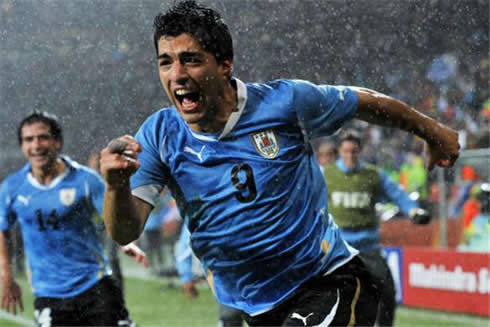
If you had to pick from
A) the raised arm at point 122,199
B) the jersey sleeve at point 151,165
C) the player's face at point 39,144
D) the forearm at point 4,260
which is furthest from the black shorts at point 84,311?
the raised arm at point 122,199

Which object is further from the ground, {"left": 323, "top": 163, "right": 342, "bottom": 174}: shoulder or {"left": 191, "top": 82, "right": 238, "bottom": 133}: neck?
{"left": 191, "top": 82, "right": 238, "bottom": 133}: neck

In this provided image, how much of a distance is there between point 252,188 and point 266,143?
195 millimetres

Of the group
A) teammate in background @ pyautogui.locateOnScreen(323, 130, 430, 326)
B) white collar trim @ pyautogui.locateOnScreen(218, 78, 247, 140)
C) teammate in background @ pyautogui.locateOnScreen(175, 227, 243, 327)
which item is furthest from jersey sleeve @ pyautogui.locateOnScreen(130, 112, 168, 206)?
teammate in background @ pyautogui.locateOnScreen(323, 130, 430, 326)

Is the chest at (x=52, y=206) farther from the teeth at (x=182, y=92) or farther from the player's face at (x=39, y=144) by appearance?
the teeth at (x=182, y=92)

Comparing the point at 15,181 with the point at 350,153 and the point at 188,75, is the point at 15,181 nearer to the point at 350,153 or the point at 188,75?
the point at 188,75

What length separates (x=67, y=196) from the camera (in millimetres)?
5559

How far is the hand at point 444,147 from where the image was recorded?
3.63m

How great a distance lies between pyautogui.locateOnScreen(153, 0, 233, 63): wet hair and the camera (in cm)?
332

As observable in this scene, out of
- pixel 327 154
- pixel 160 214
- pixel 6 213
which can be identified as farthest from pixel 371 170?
pixel 160 214

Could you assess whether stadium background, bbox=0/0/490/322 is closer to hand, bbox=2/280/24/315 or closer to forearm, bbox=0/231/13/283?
forearm, bbox=0/231/13/283

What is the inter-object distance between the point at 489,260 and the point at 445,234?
1.07m

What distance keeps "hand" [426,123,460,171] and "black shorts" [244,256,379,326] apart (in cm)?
57


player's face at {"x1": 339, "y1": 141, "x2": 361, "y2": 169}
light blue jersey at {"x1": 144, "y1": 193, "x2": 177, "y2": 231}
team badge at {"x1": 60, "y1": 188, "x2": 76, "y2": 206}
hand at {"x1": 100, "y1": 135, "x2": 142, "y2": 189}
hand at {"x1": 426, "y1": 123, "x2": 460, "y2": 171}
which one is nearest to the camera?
hand at {"x1": 100, "y1": 135, "x2": 142, "y2": 189}

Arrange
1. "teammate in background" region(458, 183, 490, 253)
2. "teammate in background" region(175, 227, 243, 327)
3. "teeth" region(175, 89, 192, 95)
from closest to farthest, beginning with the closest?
"teeth" region(175, 89, 192, 95) → "teammate in background" region(175, 227, 243, 327) → "teammate in background" region(458, 183, 490, 253)
